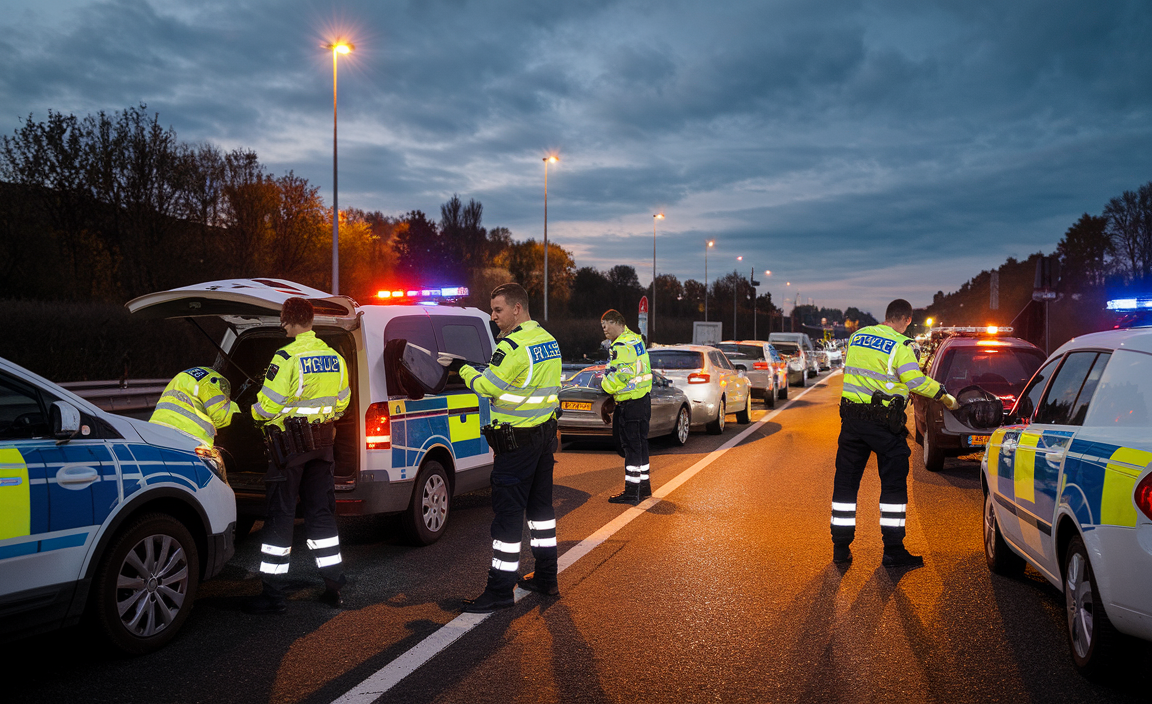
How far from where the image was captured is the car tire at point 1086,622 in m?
3.92

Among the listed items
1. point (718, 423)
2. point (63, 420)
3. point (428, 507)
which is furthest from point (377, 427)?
point (718, 423)

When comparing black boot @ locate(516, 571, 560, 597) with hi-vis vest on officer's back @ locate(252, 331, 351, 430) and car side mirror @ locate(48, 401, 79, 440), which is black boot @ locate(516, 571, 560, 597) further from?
car side mirror @ locate(48, 401, 79, 440)

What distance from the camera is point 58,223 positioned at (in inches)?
1059

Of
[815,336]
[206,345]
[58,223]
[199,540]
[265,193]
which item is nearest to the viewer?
[199,540]

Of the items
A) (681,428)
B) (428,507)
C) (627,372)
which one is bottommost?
(681,428)

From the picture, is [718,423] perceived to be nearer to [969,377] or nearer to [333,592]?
[969,377]

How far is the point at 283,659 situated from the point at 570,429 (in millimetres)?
9044

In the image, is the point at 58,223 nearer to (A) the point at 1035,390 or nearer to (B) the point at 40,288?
(B) the point at 40,288

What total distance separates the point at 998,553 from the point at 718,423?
32.0 feet

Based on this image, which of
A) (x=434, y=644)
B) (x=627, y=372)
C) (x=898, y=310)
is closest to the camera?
(x=434, y=644)

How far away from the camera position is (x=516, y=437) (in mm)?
5379

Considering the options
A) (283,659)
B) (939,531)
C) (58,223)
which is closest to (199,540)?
(283,659)

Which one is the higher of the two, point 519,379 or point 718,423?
point 519,379

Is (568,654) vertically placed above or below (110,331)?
below
